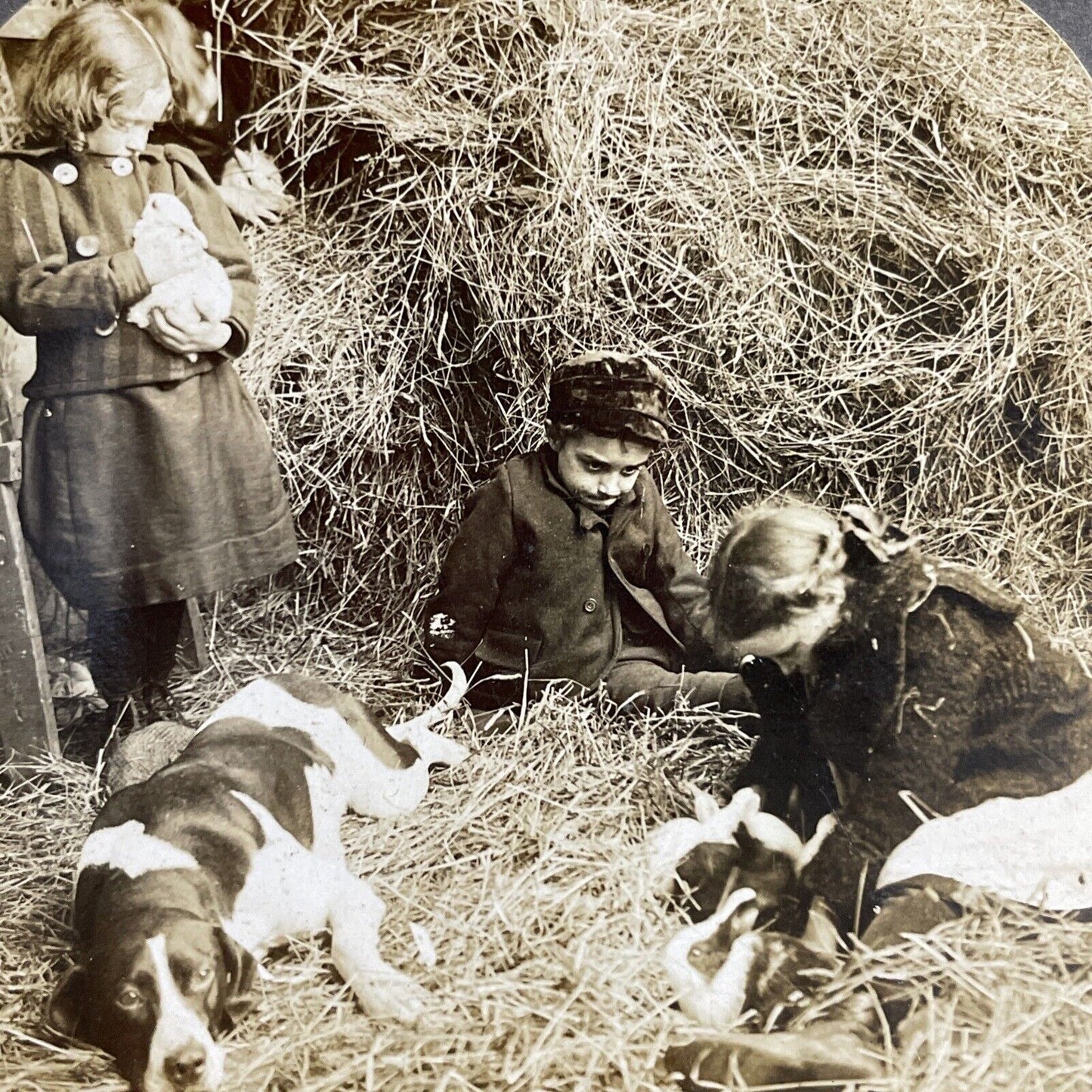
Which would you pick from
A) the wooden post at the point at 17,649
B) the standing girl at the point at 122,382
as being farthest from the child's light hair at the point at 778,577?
the wooden post at the point at 17,649

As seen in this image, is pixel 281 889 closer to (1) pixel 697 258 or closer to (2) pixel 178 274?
(2) pixel 178 274

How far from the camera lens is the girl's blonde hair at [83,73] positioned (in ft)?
6.08

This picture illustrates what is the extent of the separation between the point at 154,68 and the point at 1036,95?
169 centimetres

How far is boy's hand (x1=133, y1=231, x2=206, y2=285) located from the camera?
1.88m

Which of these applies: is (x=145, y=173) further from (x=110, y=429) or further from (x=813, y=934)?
(x=813, y=934)

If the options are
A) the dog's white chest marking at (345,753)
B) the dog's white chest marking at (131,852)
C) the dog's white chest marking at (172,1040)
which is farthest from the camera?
the dog's white chest marking at (345,753)

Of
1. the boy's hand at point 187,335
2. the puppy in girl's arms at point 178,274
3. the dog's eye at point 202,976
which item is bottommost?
the dog's eye at point 202,976

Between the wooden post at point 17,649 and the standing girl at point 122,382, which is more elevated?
the standing girl at point 122,382

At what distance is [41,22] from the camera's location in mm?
1872

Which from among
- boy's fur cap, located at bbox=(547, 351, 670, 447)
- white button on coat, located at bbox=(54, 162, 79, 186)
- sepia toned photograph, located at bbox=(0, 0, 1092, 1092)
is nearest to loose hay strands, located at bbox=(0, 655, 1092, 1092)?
sepia toned photograph, located at bbox=(0, 0, 1092, 1092)

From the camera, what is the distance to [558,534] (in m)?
2.00

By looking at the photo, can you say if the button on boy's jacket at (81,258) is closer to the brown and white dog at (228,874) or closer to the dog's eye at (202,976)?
the brown and white dog at (228,874)

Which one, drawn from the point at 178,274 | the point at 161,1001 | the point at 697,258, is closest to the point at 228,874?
the point at 161,1001

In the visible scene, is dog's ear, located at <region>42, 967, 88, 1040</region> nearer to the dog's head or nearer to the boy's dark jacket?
the dog's head
